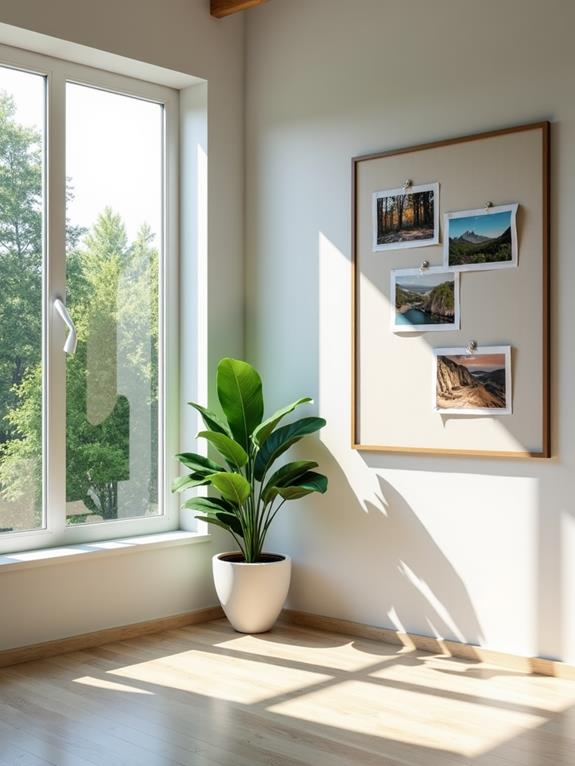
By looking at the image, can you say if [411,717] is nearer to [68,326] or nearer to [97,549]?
[97,549]

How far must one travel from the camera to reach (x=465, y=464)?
390 cm

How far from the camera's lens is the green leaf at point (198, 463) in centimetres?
427

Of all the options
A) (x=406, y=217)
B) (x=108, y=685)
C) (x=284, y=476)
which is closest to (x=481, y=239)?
(x=406, y=217)

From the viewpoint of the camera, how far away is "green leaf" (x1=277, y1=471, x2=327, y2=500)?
4.16m

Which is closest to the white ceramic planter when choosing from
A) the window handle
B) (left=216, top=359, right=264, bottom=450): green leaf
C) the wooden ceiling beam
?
(left=216, top=359, right=264, bottom=450): green leaf

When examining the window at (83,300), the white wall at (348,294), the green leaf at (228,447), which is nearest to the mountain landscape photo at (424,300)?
the white wall at (348,294)

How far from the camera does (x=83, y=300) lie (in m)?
4.31

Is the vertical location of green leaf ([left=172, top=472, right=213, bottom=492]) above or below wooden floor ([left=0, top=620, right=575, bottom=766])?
above

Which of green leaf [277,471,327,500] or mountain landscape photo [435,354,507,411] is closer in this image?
mountain landscape photo [435,354,507,411]

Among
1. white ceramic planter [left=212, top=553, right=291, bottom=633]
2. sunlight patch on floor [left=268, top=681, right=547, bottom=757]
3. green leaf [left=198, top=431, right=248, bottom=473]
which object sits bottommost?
sunlight patch on floor [left=268, top=681, right=547, bottom=757]

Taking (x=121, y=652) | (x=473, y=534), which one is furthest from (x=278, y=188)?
(x=121, y=652)

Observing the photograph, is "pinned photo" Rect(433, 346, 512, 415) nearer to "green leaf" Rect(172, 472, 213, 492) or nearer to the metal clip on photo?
the metal clip on photo

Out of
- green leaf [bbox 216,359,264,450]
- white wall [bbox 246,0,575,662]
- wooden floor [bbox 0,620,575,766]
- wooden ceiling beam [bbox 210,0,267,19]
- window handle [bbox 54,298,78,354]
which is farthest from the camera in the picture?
wooden ceiling beam [bbox 210,0,267,19]

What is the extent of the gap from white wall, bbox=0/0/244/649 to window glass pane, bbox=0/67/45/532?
11.6 inches
